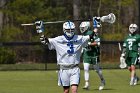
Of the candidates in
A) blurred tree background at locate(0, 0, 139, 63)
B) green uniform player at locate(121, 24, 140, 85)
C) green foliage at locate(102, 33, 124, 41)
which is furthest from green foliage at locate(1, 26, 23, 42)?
green uniform player at locate(121, 24, 140, 85)

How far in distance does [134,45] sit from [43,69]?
34.3 feet

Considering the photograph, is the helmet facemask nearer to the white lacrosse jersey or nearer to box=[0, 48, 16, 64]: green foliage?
the white lacrosse jersey

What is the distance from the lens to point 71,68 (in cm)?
1268

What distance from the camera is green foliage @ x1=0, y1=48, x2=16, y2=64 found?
31.9 meters

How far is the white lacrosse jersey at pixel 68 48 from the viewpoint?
41.5 feet

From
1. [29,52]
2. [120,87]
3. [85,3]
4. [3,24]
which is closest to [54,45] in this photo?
[120,87]

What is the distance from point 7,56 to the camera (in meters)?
32.2

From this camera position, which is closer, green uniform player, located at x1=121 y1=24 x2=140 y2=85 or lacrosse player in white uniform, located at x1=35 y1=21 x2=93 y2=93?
lacrosse player in white uniform, located at x1=35 y1=21 x2=93 y2=93

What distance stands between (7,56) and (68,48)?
65.1 feet

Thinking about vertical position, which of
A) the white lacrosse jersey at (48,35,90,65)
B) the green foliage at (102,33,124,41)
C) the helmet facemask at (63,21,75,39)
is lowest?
the green foliage at (102,33,124,41)

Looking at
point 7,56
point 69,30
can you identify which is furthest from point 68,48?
point 7,56

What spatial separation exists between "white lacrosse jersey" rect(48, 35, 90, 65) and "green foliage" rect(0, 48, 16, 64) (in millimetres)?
19129

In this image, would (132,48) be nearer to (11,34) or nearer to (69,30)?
(69,30)

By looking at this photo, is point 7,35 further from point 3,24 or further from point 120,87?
point 120,87
